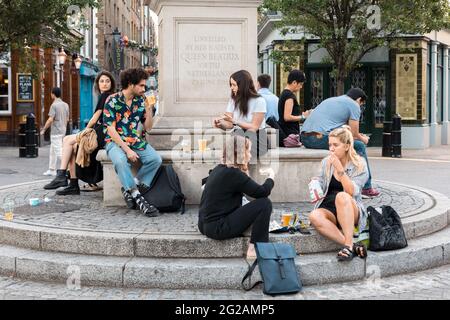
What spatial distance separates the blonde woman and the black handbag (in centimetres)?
10

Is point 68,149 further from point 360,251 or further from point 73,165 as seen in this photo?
point 360,251

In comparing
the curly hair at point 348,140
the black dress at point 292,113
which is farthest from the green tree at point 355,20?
the curly hair at point 348,140

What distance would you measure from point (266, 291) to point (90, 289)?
1472 mm

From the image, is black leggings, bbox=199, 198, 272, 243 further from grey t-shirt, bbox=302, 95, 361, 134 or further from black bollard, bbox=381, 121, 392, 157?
black bollard, bbox=381, 121, 392, 157

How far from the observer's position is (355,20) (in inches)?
784

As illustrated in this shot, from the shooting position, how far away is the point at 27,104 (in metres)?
23.8

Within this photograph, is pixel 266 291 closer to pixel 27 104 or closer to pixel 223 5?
pixel 223 5

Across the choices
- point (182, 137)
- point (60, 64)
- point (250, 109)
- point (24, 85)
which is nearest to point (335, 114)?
point (250, 109)

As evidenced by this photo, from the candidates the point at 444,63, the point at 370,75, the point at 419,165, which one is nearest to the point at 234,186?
the point at 419,165

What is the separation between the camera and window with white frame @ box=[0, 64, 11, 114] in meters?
23.7

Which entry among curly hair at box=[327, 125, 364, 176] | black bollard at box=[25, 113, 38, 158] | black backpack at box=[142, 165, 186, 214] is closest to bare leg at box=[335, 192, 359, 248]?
curly hair at box=[327, 125, 364, 176]

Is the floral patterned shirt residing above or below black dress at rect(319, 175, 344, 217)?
above
